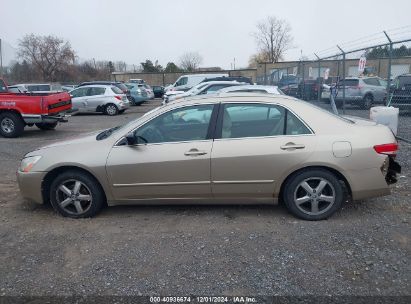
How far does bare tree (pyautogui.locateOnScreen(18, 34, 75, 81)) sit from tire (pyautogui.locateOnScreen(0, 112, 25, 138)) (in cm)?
4854

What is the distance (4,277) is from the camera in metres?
3.22

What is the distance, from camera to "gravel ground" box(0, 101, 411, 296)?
301 cm

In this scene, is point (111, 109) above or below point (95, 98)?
below

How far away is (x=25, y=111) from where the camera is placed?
10359 mm

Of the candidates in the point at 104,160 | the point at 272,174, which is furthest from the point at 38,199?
the point at 272,174

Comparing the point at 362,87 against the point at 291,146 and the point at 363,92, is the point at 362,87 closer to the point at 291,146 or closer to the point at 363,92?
the point at 363,92

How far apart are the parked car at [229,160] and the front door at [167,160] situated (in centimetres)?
1

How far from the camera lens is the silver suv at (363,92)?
52.4ft

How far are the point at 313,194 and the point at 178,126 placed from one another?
70.5 inches

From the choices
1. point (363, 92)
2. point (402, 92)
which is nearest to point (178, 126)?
point (402, 92)

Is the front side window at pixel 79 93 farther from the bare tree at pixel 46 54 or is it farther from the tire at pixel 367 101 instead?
the bare tree at pixel 46 54

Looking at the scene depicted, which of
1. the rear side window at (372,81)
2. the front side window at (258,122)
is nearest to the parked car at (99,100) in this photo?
the rear side window at (372,81)

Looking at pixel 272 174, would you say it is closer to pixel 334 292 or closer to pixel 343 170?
pixel 343 170

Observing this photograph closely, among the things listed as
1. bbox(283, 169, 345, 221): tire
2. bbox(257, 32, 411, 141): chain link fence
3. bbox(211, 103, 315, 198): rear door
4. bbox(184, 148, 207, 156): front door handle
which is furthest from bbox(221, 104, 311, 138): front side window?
bbox(257, 32, 411, 141): chain link fence
